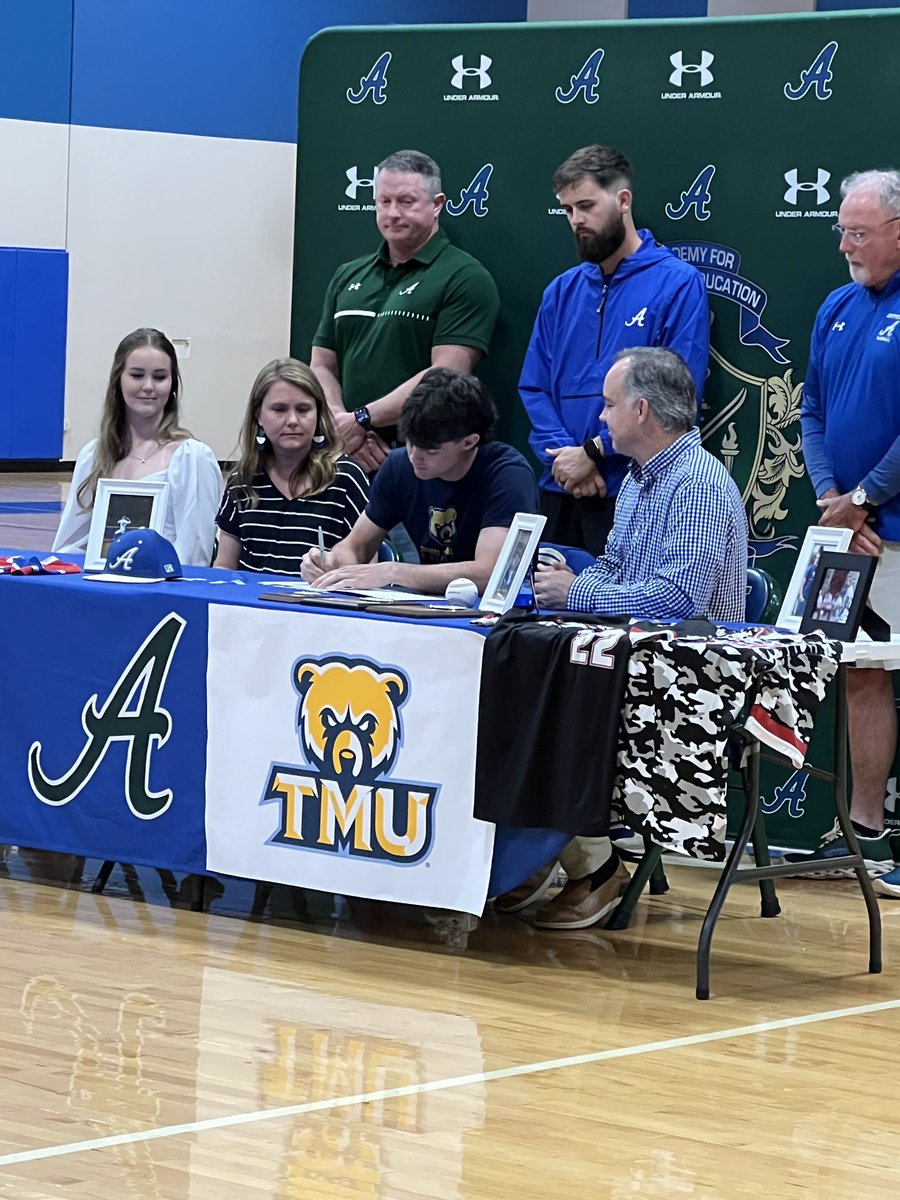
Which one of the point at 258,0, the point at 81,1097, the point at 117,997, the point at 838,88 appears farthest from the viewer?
the point at 258,0

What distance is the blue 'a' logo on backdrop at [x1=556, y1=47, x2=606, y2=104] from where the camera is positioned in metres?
5.79

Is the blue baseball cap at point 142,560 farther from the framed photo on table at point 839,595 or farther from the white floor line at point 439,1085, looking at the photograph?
the white floor line at point 439,1085

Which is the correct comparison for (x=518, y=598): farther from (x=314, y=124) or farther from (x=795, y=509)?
(x=314, y=124)

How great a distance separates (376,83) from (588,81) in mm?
754

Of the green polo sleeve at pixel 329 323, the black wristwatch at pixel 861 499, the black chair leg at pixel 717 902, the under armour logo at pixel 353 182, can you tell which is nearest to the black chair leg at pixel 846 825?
the black chair leg at pixel 717 902

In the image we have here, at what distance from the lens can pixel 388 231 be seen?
5.86 meters

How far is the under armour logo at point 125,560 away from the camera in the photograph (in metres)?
4.63

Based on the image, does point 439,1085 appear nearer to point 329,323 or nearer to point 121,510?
point 121,510

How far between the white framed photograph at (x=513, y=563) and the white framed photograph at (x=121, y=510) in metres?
0.93

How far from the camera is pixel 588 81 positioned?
581 centimetres

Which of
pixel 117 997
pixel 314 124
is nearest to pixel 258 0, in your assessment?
pixel 314 124

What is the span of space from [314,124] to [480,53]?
2.11 ft

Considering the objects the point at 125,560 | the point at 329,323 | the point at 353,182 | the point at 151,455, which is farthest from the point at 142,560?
the point at 353,182

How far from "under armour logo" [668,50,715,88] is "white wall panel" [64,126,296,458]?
25.9ft
